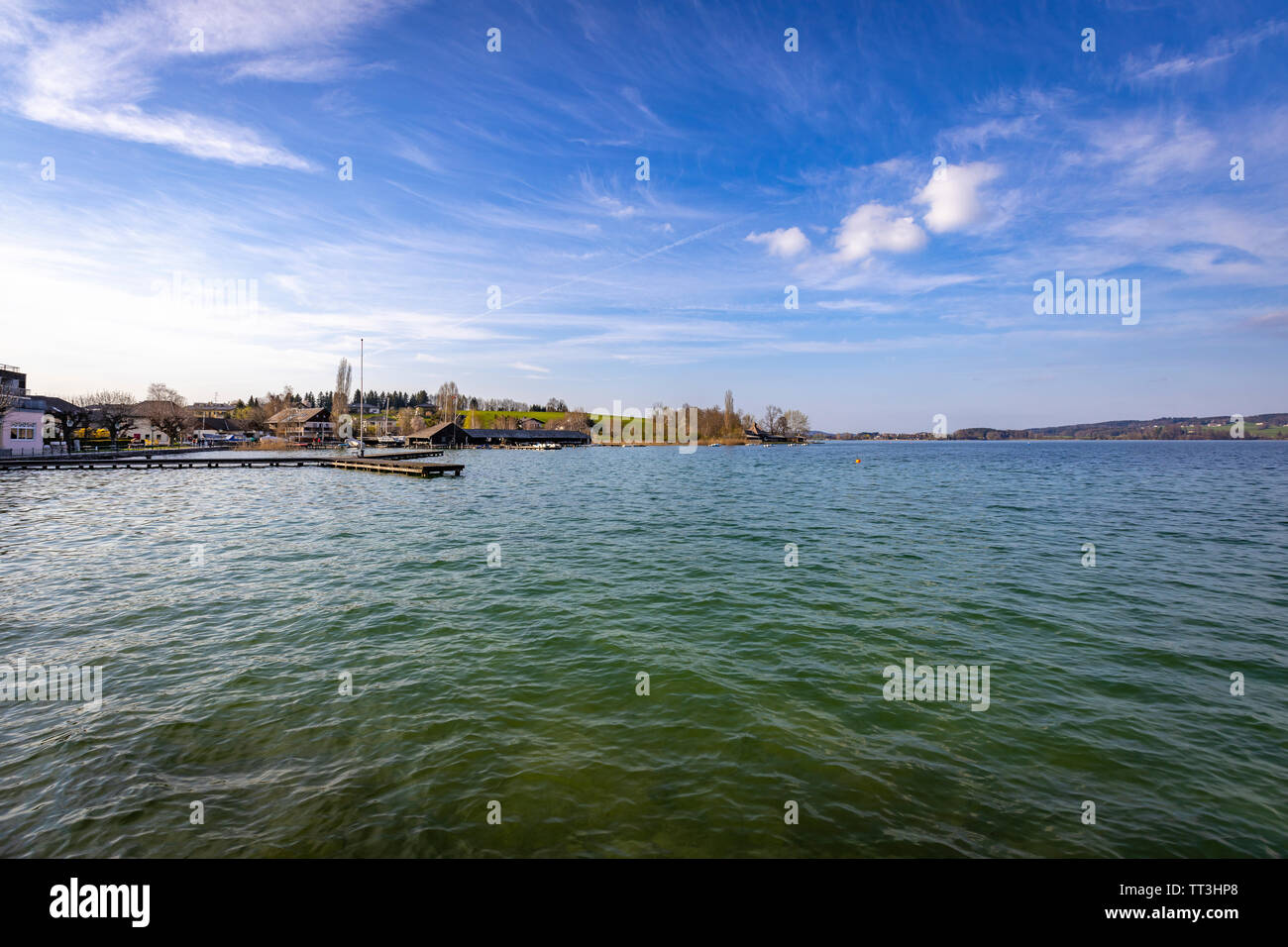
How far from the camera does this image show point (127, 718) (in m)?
11.1

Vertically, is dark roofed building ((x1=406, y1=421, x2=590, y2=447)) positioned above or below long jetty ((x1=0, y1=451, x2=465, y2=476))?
above

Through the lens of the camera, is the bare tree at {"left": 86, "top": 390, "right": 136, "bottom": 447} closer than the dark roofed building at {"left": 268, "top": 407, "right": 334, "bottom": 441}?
Yes

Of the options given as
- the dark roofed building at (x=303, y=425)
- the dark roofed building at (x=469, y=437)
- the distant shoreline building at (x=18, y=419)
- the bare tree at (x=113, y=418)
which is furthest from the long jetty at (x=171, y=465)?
the dark roofed building at (x=303, y=425)

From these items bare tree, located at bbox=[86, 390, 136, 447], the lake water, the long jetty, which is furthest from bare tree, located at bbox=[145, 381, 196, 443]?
the lake water

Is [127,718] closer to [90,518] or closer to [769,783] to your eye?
[769,783]

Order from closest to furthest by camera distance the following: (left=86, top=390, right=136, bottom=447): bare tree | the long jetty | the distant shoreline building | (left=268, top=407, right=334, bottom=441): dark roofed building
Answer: the long jetty < the distant shoreline building < (left=86, top=390, right=136, bottom=447): bare tree < (left=268, top=407, right=334, bottom=441): dark roofed building

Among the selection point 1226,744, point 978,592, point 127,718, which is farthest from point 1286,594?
point 127,718

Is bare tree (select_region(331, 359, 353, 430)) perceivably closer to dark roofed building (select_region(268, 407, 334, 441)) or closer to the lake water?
dark roofed building (select_region(268, 407, 334, 441))

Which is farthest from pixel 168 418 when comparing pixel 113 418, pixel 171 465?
pixel 171 465

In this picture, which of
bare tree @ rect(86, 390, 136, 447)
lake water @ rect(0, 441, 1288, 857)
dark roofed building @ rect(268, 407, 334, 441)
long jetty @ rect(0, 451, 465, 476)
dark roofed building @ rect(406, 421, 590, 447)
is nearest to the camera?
lake water @ rect(0, 441, 1288, 857)

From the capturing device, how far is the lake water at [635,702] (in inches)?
322

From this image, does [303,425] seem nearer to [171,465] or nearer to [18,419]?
[18,419]

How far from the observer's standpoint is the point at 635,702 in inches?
480

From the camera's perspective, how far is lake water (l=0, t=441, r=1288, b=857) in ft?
26.8
